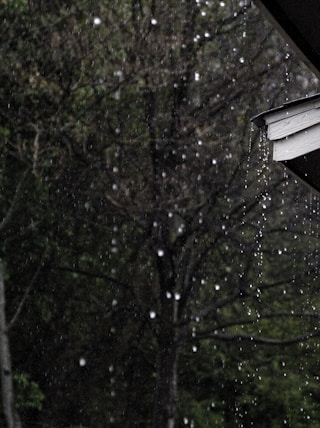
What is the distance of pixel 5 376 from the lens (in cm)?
883

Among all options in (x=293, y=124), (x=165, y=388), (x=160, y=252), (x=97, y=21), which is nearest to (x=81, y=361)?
(x=165, y=388)

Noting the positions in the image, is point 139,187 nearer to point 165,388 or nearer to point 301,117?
point 165,388

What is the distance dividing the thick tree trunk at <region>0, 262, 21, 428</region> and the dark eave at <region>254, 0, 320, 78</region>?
7049 millimetres

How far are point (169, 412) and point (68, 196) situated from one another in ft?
8.19

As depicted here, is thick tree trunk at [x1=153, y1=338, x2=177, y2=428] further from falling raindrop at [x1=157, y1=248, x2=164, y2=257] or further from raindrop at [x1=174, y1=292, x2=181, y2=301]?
falling raindrop at [x1=157, y1=248, x2=164, y2=257]

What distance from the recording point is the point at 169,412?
9.11 m

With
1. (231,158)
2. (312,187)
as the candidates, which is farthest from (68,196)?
(312,187)

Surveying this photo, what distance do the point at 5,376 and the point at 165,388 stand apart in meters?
1.61

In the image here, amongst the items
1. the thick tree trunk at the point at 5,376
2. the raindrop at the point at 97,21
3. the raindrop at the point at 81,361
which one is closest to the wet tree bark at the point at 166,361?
the raindrop at the point at 81,361

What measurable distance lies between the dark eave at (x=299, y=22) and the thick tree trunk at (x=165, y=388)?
23.8 feet

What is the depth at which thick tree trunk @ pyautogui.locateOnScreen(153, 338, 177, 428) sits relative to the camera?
911 centimetres

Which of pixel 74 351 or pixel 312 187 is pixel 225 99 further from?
pixel 312 187

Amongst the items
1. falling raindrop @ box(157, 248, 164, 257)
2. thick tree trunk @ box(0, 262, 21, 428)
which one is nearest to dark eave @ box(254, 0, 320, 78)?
thick tree trunk @ box(0, 262, 21, 428)

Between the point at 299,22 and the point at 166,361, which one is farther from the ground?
the point at 166,361
